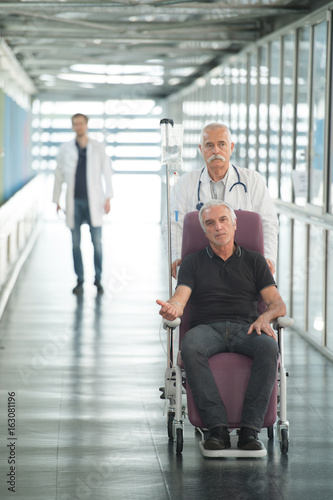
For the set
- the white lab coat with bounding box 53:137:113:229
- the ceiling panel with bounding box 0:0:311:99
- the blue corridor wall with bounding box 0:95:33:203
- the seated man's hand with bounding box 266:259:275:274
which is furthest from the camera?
the blue corridor wall with bounding box 0:95:33:203

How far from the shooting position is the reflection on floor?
139 inches

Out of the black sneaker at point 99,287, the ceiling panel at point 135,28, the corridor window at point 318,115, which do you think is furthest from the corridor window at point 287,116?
the black sneaker at point 99,287

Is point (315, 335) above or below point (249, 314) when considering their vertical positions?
below

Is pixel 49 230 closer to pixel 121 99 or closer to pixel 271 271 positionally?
pixel 121 99

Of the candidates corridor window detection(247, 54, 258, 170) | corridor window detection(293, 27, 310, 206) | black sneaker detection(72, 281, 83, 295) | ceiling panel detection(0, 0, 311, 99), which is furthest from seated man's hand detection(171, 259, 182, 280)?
corridor window detection(247, 54, 258, 170)

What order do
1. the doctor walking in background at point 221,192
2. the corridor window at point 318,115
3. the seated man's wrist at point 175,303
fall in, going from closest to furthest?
the seated man's wrist at point 175,303, the doctor walking in background at point 221,192, the corridor window at point 318,115

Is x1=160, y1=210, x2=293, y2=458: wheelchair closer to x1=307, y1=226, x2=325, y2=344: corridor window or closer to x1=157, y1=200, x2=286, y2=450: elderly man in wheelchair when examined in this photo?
x1=157, y1=200, x2=286, y2=450: elderly man in wheelchair

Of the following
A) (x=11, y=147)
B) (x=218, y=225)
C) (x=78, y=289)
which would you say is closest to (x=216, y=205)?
(x=218, y=225)

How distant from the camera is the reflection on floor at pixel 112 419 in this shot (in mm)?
3527

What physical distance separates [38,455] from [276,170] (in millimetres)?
4962

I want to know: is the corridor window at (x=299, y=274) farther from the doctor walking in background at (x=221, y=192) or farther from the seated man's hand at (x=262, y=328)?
the seated man's hand at (x=262, y=328)

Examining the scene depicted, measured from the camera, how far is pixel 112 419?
4461 mm

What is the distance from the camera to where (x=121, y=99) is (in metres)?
19.4

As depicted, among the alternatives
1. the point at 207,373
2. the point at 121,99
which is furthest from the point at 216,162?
the point at 121,99
